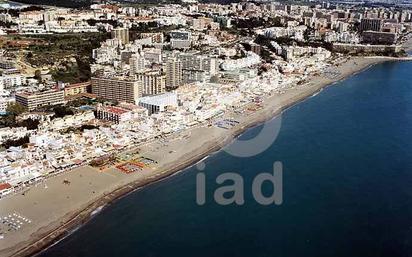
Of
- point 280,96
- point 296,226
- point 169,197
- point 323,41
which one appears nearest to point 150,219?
point 169,197

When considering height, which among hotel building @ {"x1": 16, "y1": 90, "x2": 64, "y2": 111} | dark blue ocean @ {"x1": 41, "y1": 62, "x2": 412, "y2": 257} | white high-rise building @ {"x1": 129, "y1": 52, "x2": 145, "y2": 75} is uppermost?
white high-rise building @ {"x1": 129, "y1": 52, "x2": 145, "y2": 75}

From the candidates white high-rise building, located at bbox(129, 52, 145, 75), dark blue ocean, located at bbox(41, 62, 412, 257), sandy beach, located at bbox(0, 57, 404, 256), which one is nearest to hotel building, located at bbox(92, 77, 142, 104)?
white high-rise building, located at bbox(129, 52, 145, 75)

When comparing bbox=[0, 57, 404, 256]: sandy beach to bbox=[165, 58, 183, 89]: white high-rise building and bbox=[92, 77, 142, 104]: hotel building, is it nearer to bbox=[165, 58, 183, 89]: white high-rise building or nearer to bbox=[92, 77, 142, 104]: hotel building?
bbox=[92, 77, 142, 104]: hotel building

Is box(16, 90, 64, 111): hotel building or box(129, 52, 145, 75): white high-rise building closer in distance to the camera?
box(16, 90, 64, 111): hotel building

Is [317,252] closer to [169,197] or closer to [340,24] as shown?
[169,197]

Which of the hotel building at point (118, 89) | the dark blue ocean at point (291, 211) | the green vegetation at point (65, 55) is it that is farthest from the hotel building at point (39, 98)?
the dark blue ocean at point (291, 211)

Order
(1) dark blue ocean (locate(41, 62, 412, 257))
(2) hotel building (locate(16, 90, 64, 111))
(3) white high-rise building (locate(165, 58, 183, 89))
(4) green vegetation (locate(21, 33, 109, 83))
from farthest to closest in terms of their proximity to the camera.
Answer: (3) white high-rise building (locate(165, 58, 183, 89))
(4) green vegetation (locate(21, 33, 109, 83))
(2) hotel building (locate(16, 90, 64, 111))
(1) dark blue ocean (locate(41, 62, 412, 257))
